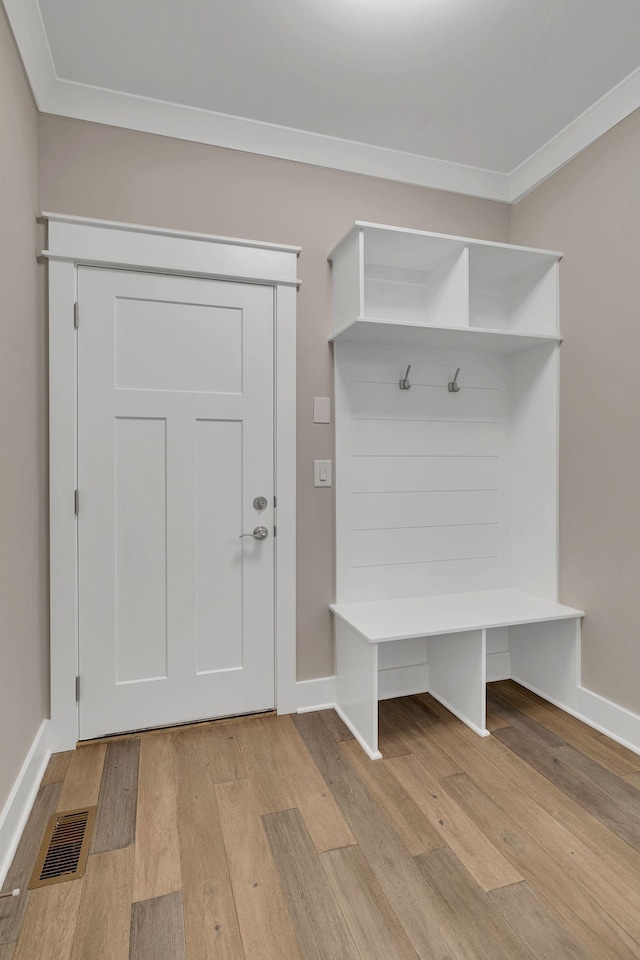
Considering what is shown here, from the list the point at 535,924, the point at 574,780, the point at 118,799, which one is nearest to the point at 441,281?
the point at 574,780

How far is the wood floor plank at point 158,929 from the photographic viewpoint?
1.26 meters

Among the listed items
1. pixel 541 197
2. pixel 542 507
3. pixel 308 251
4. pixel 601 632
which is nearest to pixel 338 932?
pixel 601 632

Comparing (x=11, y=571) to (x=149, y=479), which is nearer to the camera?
(x=11, y=571)

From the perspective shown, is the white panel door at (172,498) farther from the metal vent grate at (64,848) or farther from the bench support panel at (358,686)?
the metal vent grate at (64,848)

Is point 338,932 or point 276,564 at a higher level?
point 276,564

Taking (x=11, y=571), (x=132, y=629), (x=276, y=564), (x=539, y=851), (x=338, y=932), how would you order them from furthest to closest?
(x=276, y=564) < (x=132, y=629) < (x=11, y=571) < (x=539, y=851) < (x=338, y=932)

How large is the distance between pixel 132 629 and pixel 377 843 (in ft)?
4.07

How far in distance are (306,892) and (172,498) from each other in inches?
57.2

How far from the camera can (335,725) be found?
2.35 meters

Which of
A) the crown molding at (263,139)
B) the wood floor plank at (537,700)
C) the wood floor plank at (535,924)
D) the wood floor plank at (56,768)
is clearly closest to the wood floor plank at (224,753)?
the wood floor plank at (56,768)

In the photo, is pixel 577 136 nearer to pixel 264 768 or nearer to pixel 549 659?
pixel 549 659

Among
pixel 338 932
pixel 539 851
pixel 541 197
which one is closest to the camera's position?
pixel 338 932

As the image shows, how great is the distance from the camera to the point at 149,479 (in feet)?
7.35

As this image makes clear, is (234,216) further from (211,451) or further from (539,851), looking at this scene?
(539,851)
